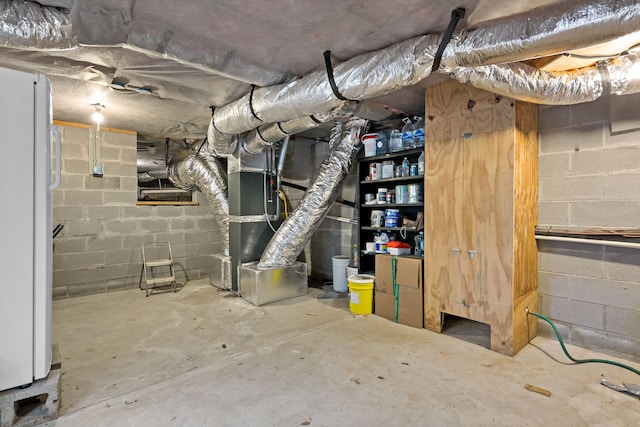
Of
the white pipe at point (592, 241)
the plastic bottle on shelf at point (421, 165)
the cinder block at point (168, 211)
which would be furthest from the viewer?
the cinder block at point (168, 211)

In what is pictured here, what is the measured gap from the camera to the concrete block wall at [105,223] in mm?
3959

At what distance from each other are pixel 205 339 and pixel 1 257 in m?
1.52

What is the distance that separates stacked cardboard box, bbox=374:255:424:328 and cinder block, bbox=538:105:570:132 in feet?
4.60

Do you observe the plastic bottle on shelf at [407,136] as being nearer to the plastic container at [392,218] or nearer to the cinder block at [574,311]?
the plastic container at [392,218]

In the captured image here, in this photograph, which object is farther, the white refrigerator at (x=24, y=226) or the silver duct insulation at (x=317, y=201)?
the silver duct insulation at (x=317, y=201)

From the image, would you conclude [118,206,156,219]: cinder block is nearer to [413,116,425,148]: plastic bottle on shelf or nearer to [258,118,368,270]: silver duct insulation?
[258,118,368,270]: silver duct insulation

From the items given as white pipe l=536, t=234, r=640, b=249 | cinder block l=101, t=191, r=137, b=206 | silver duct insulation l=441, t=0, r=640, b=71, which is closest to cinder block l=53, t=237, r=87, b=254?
cinder block l=101, t=191, r=137, b=206

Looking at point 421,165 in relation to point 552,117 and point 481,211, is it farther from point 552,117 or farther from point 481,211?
point 552,117

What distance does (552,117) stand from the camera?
254 centimetres

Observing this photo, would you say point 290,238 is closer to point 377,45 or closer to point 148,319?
point 148,319

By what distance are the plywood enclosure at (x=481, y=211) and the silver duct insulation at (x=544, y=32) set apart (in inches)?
30.3

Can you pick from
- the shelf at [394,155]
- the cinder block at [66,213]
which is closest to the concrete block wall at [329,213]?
the shelf at [394,155]

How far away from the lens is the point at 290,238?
367 cm

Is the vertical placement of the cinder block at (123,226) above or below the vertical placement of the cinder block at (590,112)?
below
